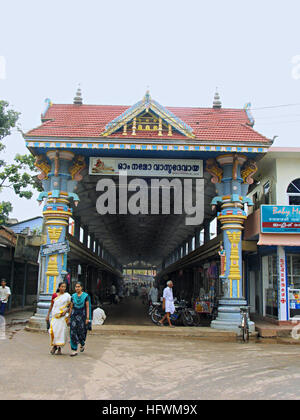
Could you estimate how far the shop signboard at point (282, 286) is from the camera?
13555mm

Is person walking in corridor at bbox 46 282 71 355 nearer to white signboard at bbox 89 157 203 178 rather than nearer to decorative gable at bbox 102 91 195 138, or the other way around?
white signboard at bbox 89 157 203 178

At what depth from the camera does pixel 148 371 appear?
7.18 meters

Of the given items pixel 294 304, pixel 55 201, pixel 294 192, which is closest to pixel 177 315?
pixel 294 304

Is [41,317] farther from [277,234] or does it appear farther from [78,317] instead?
[277,234]

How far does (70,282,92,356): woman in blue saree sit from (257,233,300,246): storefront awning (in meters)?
6.57

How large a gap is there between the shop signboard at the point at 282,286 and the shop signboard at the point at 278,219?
1.08m

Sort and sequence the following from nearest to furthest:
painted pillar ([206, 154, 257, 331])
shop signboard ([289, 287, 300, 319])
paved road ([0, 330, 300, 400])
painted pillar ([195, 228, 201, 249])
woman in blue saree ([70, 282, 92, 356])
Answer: paved road ([0, 330, 300, 400]) < woman in blue saree ([70, 282, 92, 356]) < painted pillar ([206, 154, 257, 331]) < shop signboard ([289, 287, 300, 319]) < painted pillar ([195, 228, 201, 249])

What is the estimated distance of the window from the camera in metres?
14.6

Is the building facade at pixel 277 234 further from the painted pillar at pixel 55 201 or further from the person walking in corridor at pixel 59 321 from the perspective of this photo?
the person walking in corridor at pixel 59 321

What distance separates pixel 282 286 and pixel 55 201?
26.2ft

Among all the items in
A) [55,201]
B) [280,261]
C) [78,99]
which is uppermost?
[78,99]

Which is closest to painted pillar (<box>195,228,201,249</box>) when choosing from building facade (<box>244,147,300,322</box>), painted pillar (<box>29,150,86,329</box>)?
building facade (<box>244,147,300,322</box>)

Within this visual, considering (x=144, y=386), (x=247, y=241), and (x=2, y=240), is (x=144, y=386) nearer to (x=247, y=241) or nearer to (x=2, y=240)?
(x=247, y=241)
